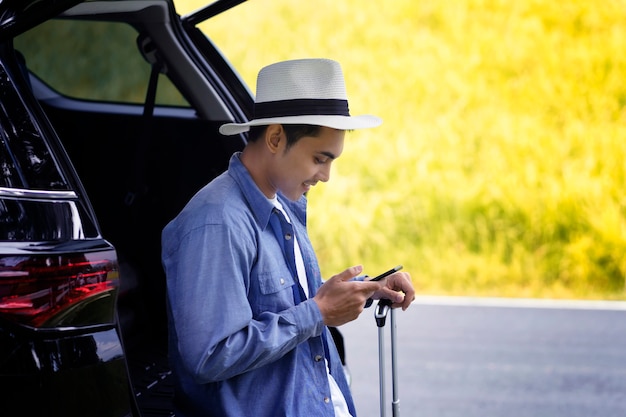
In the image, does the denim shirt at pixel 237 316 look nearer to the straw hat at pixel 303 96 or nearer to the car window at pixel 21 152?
the straw hat at pixel 303 96

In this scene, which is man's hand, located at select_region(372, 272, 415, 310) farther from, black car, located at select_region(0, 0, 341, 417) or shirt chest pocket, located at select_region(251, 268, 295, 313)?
black car, located at select_region(0, 0, 341, 417)

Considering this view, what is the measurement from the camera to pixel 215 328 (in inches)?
95.3

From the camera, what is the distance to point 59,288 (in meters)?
2.27

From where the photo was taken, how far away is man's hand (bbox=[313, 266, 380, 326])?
102 inches

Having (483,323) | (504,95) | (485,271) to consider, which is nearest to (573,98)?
(504,95)

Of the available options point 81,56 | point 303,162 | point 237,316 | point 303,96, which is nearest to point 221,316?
point 237,316

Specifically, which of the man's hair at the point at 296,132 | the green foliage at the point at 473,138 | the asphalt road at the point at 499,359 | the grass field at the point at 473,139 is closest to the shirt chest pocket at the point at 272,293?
the man's hair at the point at 296,132

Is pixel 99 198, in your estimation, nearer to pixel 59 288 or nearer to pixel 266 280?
pixel 266 280

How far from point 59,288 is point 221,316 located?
39 cm

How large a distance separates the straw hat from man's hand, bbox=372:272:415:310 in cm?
49

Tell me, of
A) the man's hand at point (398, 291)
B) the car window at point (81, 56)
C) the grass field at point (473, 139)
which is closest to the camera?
the man's hand at point (398, 291)

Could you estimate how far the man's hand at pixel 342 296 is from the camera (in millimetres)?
2586

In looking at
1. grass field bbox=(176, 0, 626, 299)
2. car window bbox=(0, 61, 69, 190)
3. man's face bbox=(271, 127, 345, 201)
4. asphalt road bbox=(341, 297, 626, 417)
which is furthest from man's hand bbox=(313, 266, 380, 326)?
grass field bbox=(176, 0, 626, 299)

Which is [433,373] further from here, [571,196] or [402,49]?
[402,49]
